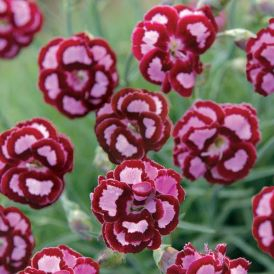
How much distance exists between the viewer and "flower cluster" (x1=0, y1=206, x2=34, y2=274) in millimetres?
871

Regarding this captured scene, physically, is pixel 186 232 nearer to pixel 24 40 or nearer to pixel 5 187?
pixel 24 40

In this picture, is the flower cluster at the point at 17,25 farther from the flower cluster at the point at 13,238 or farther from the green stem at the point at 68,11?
the flower cluster at the point at 13,238

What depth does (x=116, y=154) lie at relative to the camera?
2.86ft

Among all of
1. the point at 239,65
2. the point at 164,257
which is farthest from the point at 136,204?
the point at 239,65

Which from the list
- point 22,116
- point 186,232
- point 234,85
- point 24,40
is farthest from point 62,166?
point 22,116

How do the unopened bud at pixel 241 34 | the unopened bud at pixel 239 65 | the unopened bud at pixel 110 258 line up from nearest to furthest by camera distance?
the unopened bud at pixel 110 258, the unopened bud at pixel 241 34, the unopened bud at pixel 239 65

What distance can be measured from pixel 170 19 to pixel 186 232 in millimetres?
601

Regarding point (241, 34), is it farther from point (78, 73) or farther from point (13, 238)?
point (13, 238)

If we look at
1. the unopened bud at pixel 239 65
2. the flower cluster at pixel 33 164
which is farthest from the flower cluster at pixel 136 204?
the unopened bud at pixel 239 65

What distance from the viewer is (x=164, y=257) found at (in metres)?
0.77

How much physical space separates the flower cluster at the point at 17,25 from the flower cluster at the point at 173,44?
0.35 meters

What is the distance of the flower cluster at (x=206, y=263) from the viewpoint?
0.69m

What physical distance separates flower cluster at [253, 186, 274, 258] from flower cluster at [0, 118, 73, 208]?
0.80 feet

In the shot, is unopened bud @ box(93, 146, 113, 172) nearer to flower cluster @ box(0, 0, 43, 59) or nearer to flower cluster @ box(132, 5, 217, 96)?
flower cluster @ box(132, 5, 217, 96)
